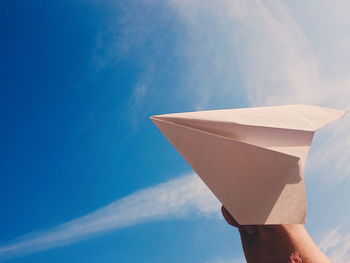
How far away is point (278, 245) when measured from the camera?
255 inches

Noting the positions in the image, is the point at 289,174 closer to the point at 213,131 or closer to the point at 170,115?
the point at 213,131

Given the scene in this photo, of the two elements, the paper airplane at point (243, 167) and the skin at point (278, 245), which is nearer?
the paper airplane at point (243, 167)

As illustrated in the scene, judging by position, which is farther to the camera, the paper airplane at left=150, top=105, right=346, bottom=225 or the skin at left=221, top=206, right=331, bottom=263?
the skin at left=221, top=206, right=331, bottom=263

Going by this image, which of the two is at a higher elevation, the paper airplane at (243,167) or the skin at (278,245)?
the paper airplane at (243,167)

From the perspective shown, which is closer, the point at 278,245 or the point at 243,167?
the point at 243,167

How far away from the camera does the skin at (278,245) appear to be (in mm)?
6230

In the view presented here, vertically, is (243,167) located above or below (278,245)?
above

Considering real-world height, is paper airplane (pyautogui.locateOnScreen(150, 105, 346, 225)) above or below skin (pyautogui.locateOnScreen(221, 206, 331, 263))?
above

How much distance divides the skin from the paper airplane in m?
1.22

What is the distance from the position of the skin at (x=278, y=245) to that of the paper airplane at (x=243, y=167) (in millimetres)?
1216

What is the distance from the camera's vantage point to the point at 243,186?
564cm

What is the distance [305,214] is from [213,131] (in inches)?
99.4

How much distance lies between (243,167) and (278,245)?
7.87 feet

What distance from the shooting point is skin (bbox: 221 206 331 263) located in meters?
6.23
